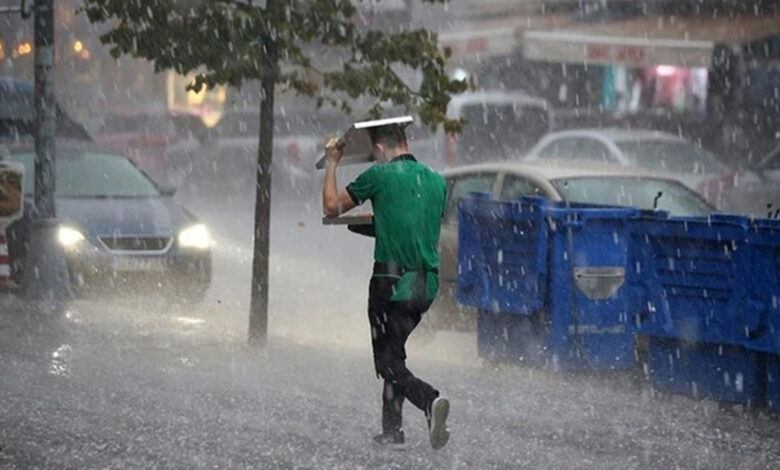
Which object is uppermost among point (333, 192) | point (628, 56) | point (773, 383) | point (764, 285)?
point (333, 192)

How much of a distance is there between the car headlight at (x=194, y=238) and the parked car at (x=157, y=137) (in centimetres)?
2024

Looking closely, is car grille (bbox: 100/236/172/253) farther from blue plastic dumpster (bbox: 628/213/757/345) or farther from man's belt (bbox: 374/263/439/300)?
man's belt (bbox: 374/263/439/300)

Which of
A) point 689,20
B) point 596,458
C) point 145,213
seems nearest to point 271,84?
point 145,213

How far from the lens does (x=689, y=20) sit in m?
32.6

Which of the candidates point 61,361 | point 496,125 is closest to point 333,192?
point 61,361

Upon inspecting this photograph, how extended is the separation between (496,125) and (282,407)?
23.2 m

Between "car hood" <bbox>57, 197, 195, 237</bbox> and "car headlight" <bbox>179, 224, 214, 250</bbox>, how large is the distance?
0.07m

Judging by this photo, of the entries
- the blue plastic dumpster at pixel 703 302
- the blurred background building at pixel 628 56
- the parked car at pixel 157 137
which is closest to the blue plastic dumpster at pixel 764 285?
the blue plastic dumpster at pixel 703 302

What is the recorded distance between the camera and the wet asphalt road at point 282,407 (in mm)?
9172

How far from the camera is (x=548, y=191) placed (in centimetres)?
1366

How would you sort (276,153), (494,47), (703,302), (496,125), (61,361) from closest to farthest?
1. (703,302)
2. (61,361)
3. (494,47)
4. (496,125)
5. (276,153)

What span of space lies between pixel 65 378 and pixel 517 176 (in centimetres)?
406

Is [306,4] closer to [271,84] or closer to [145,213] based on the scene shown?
[271,84]

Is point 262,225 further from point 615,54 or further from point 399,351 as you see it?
point 615,54
